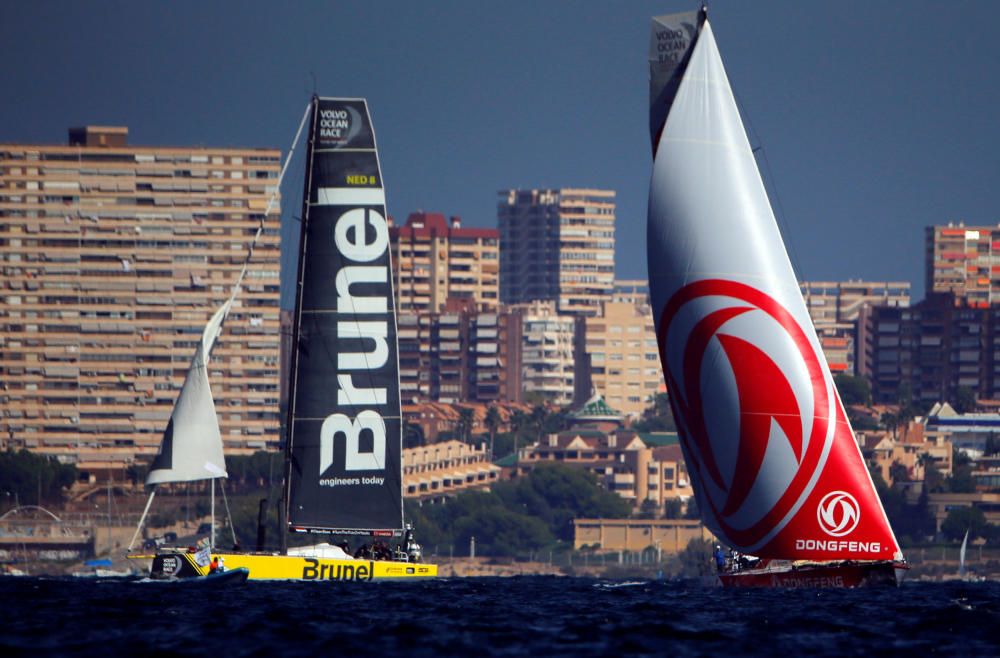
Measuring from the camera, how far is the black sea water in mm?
30688

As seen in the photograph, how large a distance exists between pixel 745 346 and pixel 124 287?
5372 inches

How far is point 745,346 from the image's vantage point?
41.2 metres

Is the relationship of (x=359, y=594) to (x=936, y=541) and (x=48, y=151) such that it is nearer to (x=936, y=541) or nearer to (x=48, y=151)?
(x=936, y=541)

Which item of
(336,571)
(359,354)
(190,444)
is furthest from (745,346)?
(190,444)

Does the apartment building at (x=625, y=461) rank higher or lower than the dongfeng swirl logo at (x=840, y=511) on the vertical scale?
higher

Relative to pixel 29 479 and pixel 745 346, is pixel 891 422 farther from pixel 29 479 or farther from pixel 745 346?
pixel 745 346

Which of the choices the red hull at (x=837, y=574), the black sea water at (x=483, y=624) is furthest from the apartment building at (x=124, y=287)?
the red hull at (x=837, y=574)

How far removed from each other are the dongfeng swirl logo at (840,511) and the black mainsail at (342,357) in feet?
48.3

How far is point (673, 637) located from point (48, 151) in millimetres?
146757

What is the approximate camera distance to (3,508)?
152m

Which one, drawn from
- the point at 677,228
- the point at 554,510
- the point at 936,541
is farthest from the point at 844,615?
the point at 554,510

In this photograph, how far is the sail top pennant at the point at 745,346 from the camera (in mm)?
41125

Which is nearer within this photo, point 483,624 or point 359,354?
point 483,624

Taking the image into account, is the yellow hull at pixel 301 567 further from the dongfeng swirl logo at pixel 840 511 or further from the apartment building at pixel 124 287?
the apartment building at pixel 124 287
